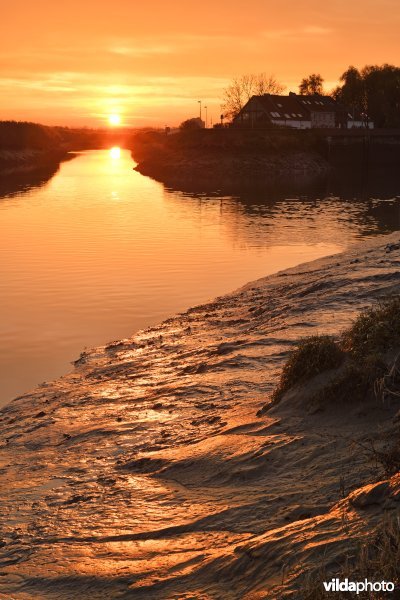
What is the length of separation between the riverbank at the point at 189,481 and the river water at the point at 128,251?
3320mm

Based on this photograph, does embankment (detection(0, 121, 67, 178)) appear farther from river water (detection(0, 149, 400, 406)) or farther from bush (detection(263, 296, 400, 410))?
bush (detection(263, 296, 400, 410))

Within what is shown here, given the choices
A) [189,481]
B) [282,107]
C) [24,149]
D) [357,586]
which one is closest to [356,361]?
[189,481]

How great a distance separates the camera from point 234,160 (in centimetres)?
8988

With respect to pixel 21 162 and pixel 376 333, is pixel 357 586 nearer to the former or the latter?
pixel 376 333

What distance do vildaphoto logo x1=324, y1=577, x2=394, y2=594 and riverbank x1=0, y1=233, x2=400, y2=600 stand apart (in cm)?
10

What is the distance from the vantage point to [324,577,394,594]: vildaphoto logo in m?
4.86


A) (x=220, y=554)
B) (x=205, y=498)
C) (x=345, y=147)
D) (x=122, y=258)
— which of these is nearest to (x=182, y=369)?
(x=205, y=498)

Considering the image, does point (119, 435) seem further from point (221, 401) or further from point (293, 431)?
point (293, 431)

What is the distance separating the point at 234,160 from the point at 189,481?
83.8 meters

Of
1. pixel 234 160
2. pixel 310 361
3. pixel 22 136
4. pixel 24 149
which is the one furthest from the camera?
pixel 22 136

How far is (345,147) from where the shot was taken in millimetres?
104062

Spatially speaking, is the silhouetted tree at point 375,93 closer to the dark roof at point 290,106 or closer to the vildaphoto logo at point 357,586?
the dark roof at point 290,106

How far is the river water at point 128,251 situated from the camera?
1880 cm

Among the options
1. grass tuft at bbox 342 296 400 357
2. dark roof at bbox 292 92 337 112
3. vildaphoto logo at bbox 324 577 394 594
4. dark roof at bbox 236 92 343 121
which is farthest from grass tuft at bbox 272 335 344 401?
dark roof at bbox 292 92 337 112
